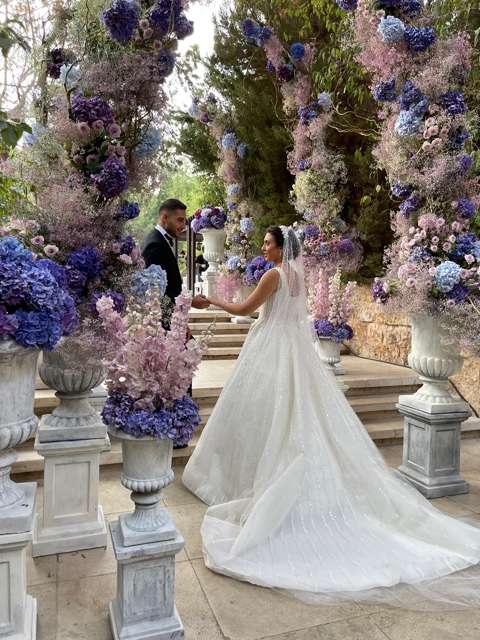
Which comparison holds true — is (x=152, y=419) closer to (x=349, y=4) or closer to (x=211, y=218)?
(x=349, y=4)

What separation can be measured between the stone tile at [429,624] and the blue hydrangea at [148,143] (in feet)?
7.69

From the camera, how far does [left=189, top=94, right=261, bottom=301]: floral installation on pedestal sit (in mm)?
7105

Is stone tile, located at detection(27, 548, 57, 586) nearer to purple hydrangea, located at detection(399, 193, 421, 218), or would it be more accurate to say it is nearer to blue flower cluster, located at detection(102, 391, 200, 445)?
blue flower cluster, located at detection(102, 391, 200, 445)

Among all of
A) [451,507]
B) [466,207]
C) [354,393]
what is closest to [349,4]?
[466,207]

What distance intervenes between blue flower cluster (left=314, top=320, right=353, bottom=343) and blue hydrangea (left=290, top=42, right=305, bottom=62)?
323cm

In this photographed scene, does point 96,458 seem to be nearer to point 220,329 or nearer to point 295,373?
point 295,373

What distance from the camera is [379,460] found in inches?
118

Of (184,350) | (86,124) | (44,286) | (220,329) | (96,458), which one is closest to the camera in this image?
(44,286)

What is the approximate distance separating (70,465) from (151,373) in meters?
1.13

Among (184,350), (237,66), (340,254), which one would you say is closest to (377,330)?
(340,254)

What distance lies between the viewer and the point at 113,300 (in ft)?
7.55

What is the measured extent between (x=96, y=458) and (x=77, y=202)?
1373 mm

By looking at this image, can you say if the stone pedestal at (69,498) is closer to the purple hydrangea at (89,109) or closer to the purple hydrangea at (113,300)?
the purple hydrangea at (113,300)

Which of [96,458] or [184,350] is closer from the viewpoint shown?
[184,350]
